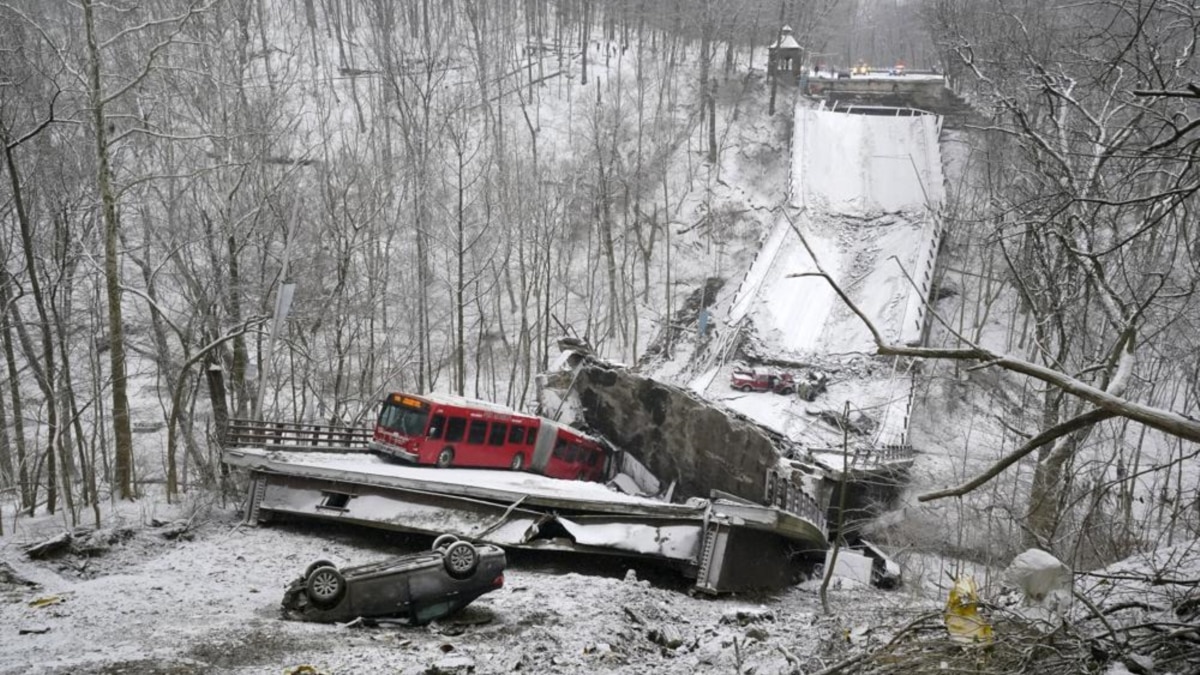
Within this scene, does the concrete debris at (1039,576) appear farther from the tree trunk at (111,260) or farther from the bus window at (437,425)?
the tree trunk at (111,260)

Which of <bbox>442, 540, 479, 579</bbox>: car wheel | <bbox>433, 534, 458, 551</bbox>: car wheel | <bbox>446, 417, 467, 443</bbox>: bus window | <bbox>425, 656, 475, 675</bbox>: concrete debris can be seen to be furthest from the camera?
<bbox>446, 417, 467, 443</bbox>: bus window

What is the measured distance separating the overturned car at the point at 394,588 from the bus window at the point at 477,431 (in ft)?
24.6

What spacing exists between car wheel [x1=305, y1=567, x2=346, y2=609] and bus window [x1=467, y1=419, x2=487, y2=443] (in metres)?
7.82

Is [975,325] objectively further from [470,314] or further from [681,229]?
[470,314]

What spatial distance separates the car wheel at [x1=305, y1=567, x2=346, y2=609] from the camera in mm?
8883

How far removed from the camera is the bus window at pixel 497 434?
17.2 metres

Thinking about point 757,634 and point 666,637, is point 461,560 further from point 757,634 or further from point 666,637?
point 757,634

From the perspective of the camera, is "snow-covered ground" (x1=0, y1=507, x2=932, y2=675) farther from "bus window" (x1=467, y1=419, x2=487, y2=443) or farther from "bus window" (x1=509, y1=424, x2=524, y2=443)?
"bus window" (x1=509, y1=424, x2=524, y2=443)


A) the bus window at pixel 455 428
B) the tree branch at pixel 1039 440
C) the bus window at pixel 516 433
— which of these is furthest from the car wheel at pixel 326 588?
the bus window at pixel 516 433

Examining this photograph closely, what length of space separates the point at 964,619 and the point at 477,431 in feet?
41.0

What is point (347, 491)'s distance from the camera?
13.3 meters

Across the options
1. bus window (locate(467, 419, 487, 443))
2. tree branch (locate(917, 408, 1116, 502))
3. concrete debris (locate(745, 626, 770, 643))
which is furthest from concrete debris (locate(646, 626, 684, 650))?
bus window (locate(467, 419, 487, 443))

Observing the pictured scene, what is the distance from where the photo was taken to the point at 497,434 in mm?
17281

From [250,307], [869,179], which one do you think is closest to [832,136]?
[869,179]
